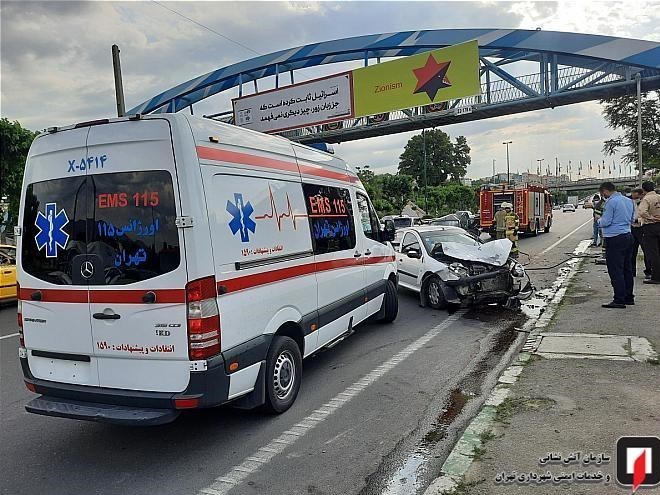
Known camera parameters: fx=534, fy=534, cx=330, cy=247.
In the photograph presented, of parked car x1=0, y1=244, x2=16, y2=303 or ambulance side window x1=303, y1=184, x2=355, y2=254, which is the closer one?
ambulance side window x1=303, y1=184, x2=355, y2=254

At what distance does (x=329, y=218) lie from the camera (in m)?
6.14

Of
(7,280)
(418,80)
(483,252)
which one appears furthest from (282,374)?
(418,80)

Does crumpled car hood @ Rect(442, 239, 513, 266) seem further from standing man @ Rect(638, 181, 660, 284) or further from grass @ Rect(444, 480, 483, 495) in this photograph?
grass @ Rect(444, 480, 483, 495)

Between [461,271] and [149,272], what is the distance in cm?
614

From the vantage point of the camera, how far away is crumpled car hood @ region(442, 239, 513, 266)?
901 centimetres

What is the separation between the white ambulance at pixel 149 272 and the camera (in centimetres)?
386

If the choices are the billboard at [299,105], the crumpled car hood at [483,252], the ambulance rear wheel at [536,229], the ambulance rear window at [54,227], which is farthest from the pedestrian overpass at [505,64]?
the ambulance rear window at [54,227]

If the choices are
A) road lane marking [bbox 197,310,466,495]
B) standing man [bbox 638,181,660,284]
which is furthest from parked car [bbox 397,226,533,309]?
standing man [bbox 638,181,660,284]

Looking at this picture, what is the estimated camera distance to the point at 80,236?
4.15 metres

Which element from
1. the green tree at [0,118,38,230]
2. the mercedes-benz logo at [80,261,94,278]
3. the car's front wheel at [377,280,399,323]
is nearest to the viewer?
the mercedes-benz logo at [80,261,94,278]

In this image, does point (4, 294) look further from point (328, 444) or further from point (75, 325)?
point (328, 444)

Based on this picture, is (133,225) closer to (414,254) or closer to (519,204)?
(414,254)

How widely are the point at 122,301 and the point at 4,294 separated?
9192 mm

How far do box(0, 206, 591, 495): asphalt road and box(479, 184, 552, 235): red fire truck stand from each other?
2054 cm
